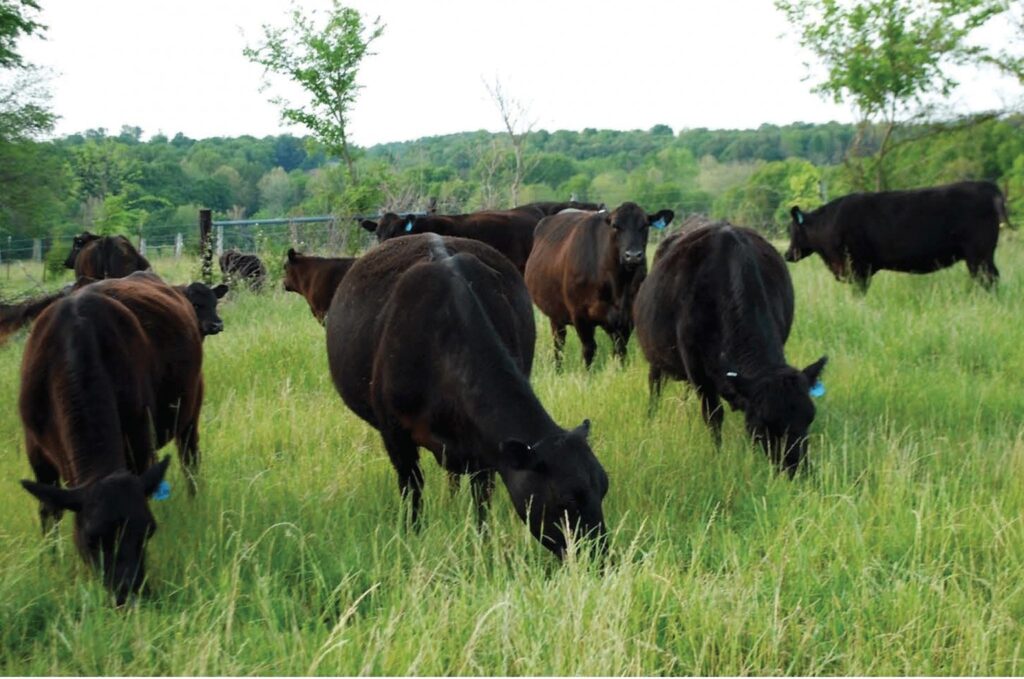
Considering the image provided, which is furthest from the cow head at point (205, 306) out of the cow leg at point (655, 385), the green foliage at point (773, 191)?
the green foliage at point (773, 191)

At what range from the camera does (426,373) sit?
16.2 ft

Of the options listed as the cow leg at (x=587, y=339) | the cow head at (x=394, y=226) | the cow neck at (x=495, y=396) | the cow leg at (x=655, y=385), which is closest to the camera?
the cow neck at (x=495, y=396)

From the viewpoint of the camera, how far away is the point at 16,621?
3914mm

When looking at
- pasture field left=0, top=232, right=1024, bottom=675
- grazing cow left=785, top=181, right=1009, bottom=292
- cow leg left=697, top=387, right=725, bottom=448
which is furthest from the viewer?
grazing cow left=785, top=181, right=1009, bottom=292

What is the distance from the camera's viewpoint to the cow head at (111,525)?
13.1 ft

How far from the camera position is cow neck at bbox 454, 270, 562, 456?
14.8ft

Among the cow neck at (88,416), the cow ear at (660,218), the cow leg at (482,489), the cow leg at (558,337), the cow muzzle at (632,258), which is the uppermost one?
the cow ear at (660,218)

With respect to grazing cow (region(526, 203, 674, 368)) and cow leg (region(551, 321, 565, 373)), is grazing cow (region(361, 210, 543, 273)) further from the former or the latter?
cow leg (region(551, 321, 565, 373))

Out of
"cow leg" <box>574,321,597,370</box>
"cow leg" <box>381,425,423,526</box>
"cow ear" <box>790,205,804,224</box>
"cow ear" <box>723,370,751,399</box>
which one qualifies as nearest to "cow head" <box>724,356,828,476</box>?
"cow ear" <box>723,370,751,399</box>

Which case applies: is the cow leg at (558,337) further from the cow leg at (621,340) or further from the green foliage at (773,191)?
the green foliage at (773,191)

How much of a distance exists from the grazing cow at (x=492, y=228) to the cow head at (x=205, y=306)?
5.41 meters

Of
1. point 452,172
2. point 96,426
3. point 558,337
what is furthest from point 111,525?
point 452,172

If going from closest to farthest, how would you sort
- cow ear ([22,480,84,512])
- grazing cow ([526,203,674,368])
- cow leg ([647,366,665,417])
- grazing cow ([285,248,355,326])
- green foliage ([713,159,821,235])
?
cow ear ([22,480,84,512]) → cow leg ([647,366,665,417]) → grazing cow ([526,203,674,368]) → grazing cow ([285,248,355,326]) → green foliage ([713,159,821,235])

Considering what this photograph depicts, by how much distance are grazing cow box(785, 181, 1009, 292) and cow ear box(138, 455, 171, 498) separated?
1163 cm
